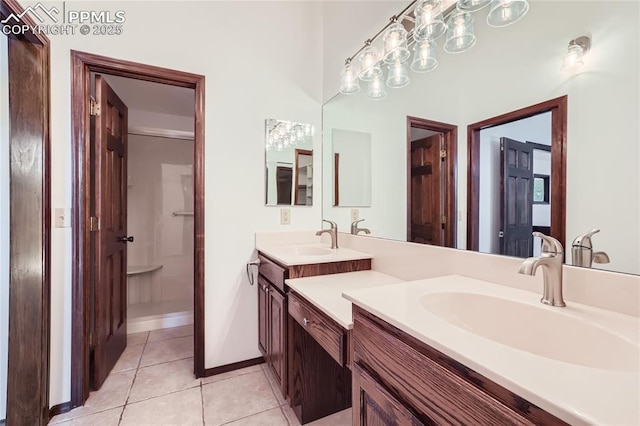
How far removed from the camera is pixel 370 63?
1.60 m

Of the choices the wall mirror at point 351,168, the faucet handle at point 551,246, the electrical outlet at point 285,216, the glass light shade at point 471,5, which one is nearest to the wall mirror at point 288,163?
the electrical outlet at point 285,216

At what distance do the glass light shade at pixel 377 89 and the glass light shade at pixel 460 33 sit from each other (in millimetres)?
453

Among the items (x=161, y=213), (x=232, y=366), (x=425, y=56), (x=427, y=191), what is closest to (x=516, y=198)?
(x=427, y=191)

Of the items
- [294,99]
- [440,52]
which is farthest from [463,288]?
[294,99]

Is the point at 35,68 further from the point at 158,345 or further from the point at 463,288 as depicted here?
the point at 463,288

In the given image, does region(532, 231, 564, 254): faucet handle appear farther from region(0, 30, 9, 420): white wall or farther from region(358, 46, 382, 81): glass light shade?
region(0, 30, 9, 420): white wall

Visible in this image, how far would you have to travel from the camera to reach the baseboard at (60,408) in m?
1.43

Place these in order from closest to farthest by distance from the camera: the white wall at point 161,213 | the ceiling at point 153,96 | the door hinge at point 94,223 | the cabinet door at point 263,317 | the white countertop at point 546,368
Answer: the white countertop at point 546,368 < the door hinge at point 94,223 < the cabinet door at point 263,317 < the ceiling at point 153,96 < the white wall at point 161,213

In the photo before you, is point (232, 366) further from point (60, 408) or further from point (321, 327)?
point (321, 327)

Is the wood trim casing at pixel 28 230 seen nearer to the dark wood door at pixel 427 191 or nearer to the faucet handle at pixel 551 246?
the dark wood door at pixel 427 191

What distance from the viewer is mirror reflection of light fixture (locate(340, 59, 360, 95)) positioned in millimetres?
1735

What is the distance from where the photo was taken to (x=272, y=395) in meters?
1.60

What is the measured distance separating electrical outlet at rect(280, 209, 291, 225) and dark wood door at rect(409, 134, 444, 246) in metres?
0.96

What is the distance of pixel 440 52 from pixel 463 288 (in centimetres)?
105
